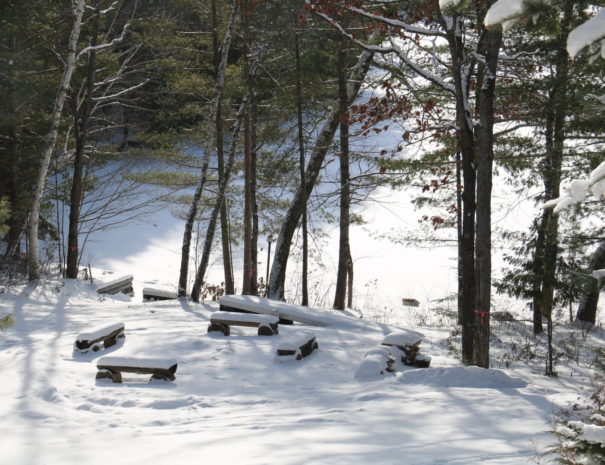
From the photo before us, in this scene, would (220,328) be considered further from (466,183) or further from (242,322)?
(466,183)

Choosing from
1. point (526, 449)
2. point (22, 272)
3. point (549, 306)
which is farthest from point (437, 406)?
point (22, 272)

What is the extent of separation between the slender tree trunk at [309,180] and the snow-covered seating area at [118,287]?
180 inches

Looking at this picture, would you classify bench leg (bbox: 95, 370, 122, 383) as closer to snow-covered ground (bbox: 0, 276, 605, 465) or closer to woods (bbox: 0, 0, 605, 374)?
snow-covered ground (bbox: 0, 276, 605, 465)

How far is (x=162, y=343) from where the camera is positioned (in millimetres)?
8320

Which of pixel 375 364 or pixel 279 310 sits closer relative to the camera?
pixel 375 364

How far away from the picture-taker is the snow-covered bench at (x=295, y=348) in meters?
7.66

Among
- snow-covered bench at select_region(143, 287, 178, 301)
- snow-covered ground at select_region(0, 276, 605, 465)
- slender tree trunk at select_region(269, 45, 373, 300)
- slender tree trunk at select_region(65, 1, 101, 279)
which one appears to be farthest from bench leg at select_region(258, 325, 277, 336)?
slender tree trunk at select_region(65, 1, 101, 279)

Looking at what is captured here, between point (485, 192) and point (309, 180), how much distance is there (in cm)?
579

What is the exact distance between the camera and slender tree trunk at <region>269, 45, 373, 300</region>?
13055 millimetres

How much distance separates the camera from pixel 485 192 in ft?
27.0

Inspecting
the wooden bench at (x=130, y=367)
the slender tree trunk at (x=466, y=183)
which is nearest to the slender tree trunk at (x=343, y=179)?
the slender tree trunk at (x=466, y=183)

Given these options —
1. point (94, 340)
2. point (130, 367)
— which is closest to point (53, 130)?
point (94, 340)

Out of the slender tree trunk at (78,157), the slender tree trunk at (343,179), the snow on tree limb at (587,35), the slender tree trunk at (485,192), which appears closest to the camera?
the snow on tree limb at (587,35)

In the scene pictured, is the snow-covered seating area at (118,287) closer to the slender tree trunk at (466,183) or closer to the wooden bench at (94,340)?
the wooden bench at (94,340)
